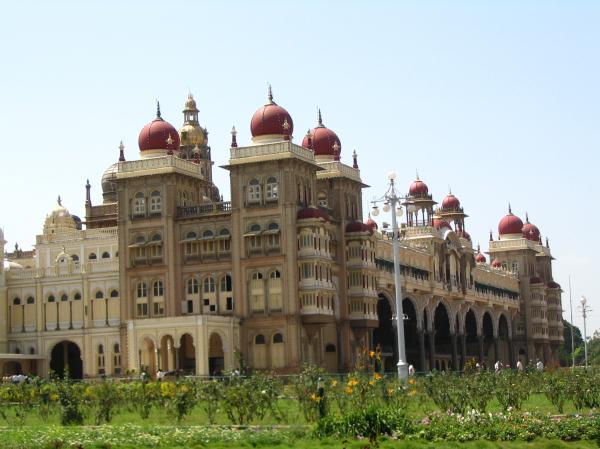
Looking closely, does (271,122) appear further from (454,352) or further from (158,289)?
(454,352)

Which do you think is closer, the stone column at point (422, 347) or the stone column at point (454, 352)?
the stone column at point (422, 347)

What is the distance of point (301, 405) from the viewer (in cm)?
3856

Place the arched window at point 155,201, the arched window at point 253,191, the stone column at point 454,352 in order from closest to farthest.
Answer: the arched window at point 253,191 < the arched window at point 155,201 < the stone column at point 454,352

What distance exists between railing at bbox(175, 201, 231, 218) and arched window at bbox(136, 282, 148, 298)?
4961mm

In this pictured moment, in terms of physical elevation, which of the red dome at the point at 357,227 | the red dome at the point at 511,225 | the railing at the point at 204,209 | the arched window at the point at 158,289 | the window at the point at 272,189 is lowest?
the arched window at the point at 158,289

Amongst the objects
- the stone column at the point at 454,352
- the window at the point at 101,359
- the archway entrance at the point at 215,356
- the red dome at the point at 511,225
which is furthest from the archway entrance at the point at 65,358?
the red dome at the point at 511,225

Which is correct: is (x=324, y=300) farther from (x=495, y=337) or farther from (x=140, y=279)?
(x=495, y=337)

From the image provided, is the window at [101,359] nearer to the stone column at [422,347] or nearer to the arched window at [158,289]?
the arched window at [158,289]

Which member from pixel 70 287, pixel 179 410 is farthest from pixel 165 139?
pixel 179 410

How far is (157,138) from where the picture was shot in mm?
75562

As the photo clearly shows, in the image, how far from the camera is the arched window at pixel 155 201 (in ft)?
244

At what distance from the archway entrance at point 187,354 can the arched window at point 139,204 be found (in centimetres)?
871

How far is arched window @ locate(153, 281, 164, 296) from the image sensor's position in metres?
73.8

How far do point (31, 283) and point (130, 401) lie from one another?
37468 mm
